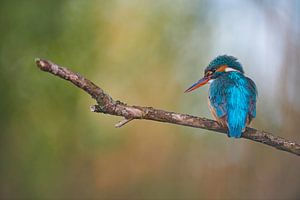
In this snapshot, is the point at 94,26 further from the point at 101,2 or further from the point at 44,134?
the point at 44,134

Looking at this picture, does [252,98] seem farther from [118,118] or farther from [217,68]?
[118,118]

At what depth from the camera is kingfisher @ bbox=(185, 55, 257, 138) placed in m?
2.71

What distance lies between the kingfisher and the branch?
8.2 inches

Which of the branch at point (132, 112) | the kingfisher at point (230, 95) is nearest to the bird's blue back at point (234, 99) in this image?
the kingfisher at point (230, 95)

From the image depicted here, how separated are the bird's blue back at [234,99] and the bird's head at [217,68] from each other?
7 cm

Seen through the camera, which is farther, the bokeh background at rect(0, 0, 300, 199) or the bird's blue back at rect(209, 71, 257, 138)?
the bokeh background at rect(0, 0, 300, 199)

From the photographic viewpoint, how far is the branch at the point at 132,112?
Answer: 6.18ft

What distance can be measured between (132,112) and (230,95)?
0.89 m

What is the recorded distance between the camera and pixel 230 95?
9.50 feet

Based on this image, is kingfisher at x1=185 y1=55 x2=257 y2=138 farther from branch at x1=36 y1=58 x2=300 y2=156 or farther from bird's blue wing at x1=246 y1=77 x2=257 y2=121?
branch at x1=36 y1=58 x2=300 y2=156

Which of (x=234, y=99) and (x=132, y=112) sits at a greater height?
(x=234, y=99)

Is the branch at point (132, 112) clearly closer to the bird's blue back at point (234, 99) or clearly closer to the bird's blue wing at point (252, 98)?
the bird's blue back at point (234, 99)

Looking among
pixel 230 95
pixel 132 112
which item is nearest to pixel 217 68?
pixel 230 95

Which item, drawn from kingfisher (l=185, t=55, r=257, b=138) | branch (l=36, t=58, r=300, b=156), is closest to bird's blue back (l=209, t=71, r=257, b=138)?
kingfisher (l=185, t=55, r=257, b=138)
